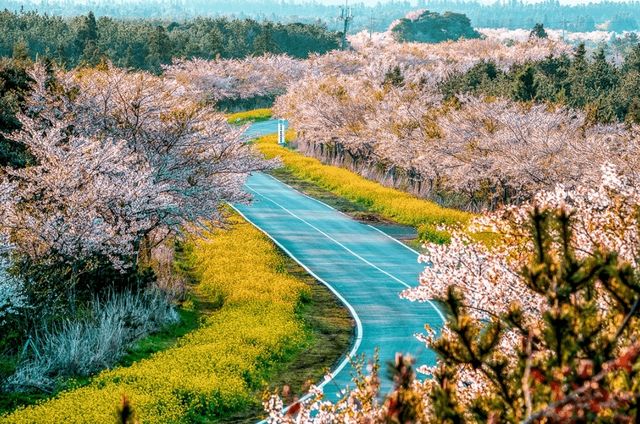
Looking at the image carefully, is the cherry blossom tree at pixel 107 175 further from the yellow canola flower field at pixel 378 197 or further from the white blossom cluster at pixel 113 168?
the yellow canola flower field at pixel 378 197

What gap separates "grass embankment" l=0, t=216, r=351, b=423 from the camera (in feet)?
56.3

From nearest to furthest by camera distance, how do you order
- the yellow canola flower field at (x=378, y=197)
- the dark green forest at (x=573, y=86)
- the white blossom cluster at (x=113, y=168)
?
the white blossom cluster at (x=113, y=168) < the yellow canola flower field at (x=378, y=197) < the dark green forest at (x=573, y=86)

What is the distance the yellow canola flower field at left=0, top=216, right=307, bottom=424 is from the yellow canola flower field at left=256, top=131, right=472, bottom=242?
729cm

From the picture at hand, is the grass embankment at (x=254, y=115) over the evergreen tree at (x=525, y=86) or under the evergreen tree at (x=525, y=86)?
Answer: under

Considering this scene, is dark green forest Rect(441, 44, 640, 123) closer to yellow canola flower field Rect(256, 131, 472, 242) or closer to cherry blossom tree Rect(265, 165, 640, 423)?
yellow canola flower field Rect(256, 131, 472, 242)

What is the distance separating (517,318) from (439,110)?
4548cm

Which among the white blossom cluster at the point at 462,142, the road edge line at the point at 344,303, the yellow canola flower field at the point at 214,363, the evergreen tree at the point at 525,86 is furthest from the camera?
the evergreen tree at the point at 525,86

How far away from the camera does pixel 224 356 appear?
21.1m

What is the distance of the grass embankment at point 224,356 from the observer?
56.3ft

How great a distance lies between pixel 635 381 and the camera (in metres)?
5.02

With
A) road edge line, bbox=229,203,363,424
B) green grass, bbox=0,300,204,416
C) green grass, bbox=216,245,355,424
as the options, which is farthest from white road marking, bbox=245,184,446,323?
green grass, bbox=0,300,204,416

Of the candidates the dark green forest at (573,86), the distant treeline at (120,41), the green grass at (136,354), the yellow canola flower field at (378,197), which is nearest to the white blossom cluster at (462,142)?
the yellow canola flower field at (378,197)

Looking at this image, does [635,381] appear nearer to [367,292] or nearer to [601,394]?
[601,394]

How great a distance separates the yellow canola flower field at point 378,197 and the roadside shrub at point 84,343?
12.8 metres
